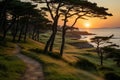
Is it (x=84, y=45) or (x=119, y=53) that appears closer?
(x=119, y=53)

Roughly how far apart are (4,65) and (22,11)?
78.4ft

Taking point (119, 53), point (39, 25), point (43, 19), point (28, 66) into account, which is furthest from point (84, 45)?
point (28, 66)

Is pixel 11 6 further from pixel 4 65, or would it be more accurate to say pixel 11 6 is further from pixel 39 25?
pixel 39 25

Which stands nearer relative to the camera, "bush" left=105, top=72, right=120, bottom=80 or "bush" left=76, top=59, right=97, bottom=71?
"bush" left=105, top=72, right=120, bottom=80

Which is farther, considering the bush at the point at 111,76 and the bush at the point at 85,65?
the bush at the point at 85,65

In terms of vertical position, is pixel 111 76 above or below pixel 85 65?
below

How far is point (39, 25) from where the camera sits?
78500mm

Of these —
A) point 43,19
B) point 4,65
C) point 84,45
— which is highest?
point 43,19

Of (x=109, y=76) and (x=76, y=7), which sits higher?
(x=76, y=7)

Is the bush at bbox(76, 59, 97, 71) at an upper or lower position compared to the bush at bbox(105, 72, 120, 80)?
upper

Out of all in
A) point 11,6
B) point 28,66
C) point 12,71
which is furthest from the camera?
point 11,6

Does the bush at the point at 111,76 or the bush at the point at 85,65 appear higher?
the bush at the point at 85,65

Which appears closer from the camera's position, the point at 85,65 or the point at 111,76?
the point at 111,76

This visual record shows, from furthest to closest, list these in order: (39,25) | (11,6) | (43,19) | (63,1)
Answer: (39,25), (43,19), (11,6), (63,1)
